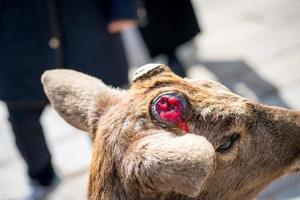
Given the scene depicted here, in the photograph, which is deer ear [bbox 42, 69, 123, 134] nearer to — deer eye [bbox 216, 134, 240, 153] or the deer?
the deer

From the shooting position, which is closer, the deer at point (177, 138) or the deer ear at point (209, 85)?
the deer at point (177, 138)

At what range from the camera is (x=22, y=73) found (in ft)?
12.1

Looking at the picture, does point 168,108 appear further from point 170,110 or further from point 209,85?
point 209,85

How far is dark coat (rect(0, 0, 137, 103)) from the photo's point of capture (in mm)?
3531

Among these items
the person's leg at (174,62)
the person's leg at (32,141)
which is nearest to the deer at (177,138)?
the person's leg at (32,141)

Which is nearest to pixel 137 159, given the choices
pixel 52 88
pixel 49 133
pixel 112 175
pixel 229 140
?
pixel 112 175

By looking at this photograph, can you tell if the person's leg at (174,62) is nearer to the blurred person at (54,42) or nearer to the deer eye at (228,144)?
the blurred person at (54,42)

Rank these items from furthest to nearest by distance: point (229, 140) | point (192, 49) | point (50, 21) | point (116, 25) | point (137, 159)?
point (192, 49) → point (116, 25) → point (50, 21) → point (229, 140) → point (137, 159)

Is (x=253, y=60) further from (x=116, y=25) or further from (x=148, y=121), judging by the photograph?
(x=148, y=121)

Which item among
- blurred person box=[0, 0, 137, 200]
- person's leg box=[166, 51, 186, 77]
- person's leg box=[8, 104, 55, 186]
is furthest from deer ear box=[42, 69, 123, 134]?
person's leg box=[166, 51, 186, 77]

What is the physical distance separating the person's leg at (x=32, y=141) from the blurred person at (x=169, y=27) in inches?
72.6

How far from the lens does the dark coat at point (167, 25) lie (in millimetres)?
5594

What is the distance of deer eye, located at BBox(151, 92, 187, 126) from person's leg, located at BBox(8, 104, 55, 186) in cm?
194

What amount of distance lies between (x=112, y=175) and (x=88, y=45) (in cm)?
169
